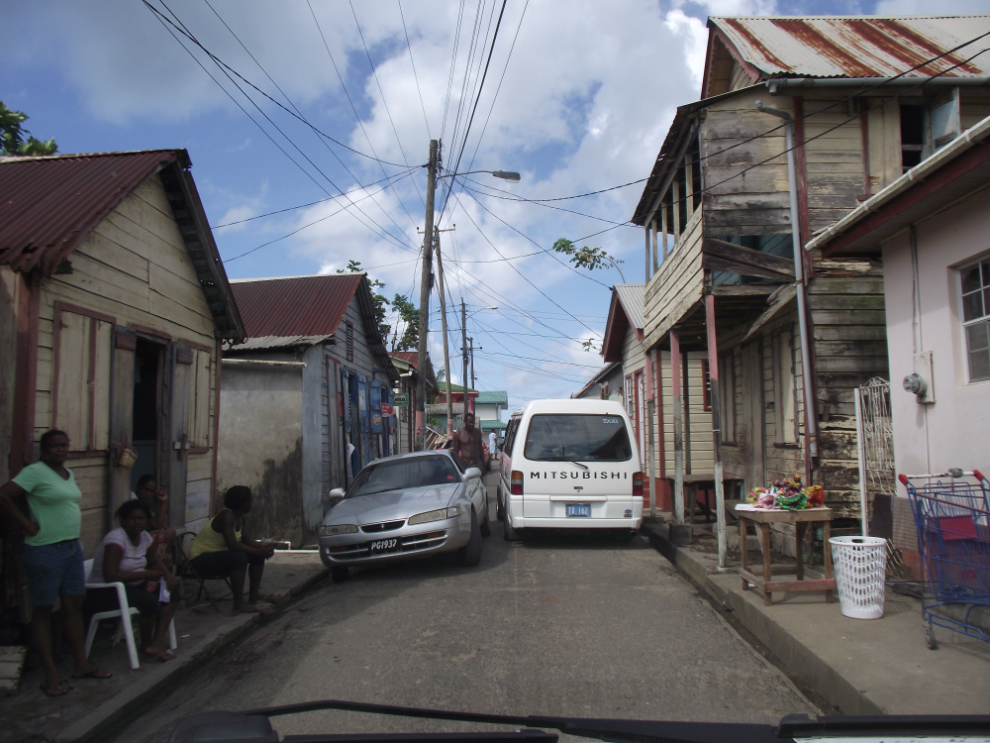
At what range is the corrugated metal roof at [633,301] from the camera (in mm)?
17234

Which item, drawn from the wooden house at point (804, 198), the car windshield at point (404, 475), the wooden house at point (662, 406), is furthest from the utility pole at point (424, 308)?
the wooden house at point (804, 198)

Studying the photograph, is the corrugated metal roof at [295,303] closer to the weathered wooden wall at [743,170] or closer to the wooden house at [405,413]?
the wooden house at [405,413]

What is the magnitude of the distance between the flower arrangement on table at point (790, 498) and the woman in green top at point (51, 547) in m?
5.34

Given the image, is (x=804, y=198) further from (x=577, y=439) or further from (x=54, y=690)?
(x=54, y=690)

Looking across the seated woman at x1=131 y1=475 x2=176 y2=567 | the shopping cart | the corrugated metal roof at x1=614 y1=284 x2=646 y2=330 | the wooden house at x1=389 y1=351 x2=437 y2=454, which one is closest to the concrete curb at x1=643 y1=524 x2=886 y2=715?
the shopping cart

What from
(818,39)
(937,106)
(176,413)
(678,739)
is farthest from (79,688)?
(818,39)

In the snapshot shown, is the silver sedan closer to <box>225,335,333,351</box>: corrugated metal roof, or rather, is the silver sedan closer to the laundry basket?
<box>225,335,333,351</box>: corrugated metal roof

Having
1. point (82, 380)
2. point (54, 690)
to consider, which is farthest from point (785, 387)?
point (54, 690)

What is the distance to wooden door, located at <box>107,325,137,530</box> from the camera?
6703 mm

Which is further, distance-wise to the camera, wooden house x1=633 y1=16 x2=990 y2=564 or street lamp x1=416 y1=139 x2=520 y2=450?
street lamp x1=416 y1=139 x2=520 y2=450

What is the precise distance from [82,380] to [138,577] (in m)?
1.89

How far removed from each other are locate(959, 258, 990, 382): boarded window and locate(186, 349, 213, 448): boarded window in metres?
7.88

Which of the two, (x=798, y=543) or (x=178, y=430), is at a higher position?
(x=178, y=430)

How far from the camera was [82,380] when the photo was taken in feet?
20.6
